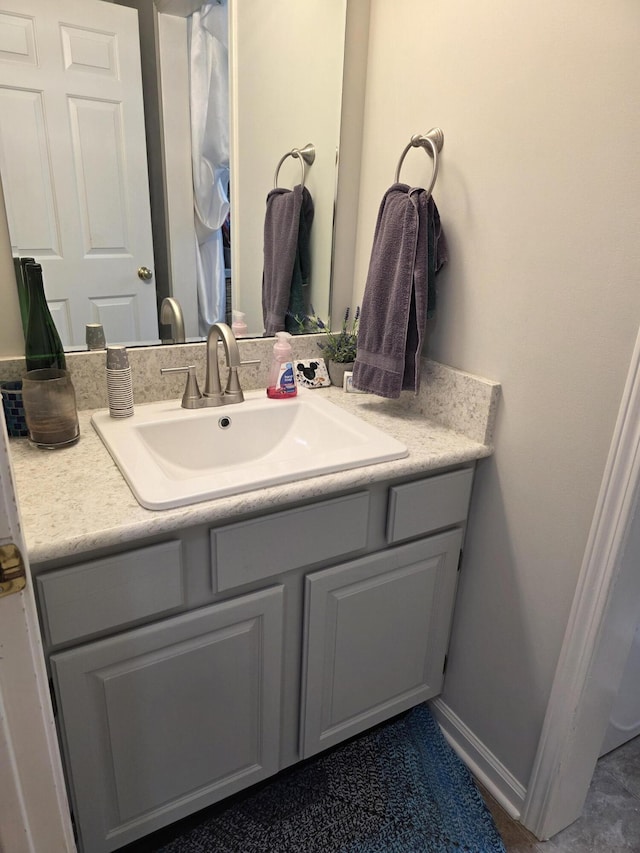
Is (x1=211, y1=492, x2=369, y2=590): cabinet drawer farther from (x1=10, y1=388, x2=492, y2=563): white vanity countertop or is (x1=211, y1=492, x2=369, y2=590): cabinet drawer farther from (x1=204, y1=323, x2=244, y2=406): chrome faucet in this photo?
(x1=204, y1=323, x2=244, y2=406): chrome faucet

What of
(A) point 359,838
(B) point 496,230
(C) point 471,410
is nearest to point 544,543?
(C) point 471,410

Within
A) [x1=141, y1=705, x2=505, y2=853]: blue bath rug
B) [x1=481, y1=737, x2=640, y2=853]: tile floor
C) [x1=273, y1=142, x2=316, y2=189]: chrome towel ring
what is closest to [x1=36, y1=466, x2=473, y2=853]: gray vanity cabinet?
[x1=141, y1=705, x2=505, y2=853]: blue bath rug

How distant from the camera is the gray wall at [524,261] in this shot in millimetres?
1003

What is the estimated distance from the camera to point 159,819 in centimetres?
119

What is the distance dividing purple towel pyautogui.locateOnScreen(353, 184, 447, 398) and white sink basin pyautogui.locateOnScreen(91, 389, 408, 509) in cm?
15

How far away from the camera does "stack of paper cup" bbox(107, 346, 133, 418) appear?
1.28 metres

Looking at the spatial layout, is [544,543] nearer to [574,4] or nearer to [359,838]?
[359,838]

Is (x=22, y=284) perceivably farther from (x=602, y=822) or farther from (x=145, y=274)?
(x=602, y=822)

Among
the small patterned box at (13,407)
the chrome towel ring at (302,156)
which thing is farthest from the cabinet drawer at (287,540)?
the chrome towel ring at (302,156)

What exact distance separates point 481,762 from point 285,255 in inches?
54.9

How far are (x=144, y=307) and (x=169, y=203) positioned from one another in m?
0.24

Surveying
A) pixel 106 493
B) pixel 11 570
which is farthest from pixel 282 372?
pixel 11 570

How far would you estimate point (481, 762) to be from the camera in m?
1.48

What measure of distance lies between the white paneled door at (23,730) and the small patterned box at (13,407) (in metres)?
0.62
